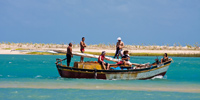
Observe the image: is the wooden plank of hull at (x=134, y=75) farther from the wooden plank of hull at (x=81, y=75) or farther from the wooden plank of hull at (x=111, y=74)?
the wooden plank of hull at (x=81, y=75)

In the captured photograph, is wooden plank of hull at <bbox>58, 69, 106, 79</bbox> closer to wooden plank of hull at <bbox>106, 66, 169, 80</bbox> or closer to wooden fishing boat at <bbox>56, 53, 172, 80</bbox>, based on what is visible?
wooden fishing boat at <bbox>56, 53, 172, 80</bbox>

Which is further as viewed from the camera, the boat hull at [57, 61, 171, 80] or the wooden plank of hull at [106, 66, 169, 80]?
the wooden plank of hull at [106, 66, 169, 80]

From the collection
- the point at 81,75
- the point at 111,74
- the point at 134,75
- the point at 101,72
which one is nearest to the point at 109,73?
the point at 111,74

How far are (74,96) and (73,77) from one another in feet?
20.8

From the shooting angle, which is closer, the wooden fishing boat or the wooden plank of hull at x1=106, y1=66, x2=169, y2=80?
the wooden fishing boat

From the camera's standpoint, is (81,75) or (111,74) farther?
(81,75)

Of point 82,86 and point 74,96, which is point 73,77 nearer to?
point 82,86

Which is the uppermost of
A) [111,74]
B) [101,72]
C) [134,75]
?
[101,72]

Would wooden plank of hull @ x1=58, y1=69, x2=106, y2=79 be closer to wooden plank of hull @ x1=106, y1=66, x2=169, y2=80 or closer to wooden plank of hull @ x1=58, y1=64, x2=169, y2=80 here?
wooden plank of hull @ x1=58, y1=64, x2=169, y2=80

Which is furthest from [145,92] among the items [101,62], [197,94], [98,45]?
[98,45]

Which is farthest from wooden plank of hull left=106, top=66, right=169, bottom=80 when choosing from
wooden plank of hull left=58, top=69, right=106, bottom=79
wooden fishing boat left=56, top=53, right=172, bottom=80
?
wooden plank of hull left=58, top=69, right=106, bottom=79

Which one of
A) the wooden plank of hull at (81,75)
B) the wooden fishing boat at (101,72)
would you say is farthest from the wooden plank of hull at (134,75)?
the wooden plank of hull at (81,75)

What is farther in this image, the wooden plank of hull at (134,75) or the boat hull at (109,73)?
the wooden plank of hull at (134,75)

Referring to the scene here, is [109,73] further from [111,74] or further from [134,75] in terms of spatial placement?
[134,75]
